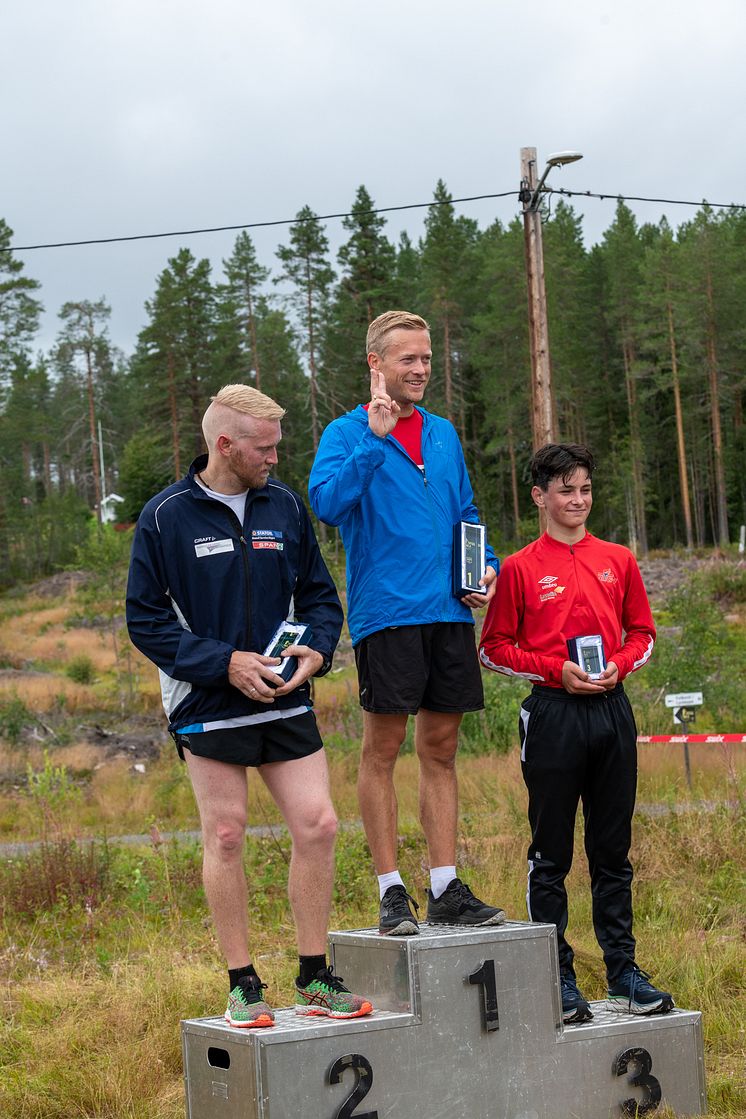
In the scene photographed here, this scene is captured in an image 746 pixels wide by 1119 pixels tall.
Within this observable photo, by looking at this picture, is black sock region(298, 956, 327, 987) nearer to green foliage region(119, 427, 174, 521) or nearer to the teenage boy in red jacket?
the teenage boy in red jacket

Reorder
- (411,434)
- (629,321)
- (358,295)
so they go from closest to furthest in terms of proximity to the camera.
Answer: (411,434)
(358,295)
(629,321)

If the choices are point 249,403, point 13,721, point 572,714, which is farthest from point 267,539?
point 13,721

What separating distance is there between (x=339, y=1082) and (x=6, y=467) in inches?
2713

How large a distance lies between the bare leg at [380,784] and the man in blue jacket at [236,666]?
38 centimetres

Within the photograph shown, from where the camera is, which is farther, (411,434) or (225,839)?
(411,434)

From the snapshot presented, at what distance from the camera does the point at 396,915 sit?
4.69 meters

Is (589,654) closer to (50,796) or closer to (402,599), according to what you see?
(402,599)

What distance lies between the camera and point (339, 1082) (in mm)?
4113

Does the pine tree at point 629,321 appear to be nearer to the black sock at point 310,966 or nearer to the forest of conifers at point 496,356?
the forest of conifers at point 496,356

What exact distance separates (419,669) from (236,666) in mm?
816

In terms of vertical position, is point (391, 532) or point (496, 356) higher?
point (496, 356)

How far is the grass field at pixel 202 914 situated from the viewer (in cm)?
533

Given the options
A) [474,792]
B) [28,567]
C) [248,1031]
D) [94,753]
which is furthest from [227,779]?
[28,567]

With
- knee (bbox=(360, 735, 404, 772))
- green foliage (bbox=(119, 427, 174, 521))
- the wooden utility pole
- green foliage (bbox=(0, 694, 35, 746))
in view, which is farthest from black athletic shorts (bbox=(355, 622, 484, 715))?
green foliage (bbox=(119, 427, 174, 521))
